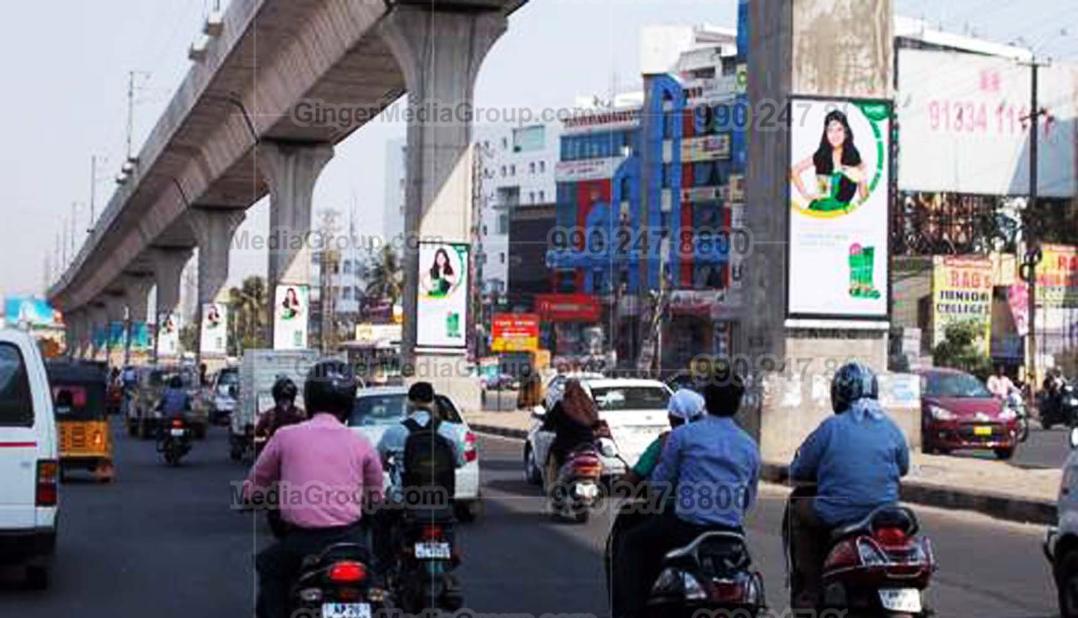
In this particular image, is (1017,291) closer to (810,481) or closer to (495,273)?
(810,481)

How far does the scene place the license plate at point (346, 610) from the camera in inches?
266

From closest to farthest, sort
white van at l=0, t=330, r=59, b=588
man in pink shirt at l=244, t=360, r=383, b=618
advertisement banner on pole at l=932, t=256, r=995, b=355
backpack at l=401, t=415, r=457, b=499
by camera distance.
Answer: man in pink shirt at l=244, t=360, r=383, b=618 → backpack at l=401, t=415, r=457, b=499 → white van at l=0, t=330, r=59, b=588 → advertisement banner on pole at l=932, t=256, r=995, b=355

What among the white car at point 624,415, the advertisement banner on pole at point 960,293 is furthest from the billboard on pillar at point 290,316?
the white car at point 624,415

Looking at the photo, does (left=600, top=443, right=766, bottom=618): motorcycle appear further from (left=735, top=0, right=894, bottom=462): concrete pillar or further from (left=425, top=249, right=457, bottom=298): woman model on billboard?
(left=425, top=249, right=457, bottom=298): woman model on billboard

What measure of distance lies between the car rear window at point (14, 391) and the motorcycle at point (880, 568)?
6.24m

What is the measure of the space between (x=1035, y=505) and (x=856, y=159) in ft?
24.6

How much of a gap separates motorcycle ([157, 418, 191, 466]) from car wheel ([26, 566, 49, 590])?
1549 cm

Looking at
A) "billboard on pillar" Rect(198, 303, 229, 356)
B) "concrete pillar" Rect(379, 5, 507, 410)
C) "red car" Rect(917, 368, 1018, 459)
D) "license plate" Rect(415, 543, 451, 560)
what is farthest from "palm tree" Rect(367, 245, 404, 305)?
"license plate" Rect(415, 543, 451, 560)

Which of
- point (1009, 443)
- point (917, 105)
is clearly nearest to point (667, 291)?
point (917, 105)

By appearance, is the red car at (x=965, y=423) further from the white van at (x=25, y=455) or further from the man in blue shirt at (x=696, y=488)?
the man in blue shirt at (x=696, y=488)

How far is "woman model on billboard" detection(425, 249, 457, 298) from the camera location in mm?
37531

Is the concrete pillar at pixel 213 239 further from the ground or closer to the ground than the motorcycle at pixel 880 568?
→ further from the ground

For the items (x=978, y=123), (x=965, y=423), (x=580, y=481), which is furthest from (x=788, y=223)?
(x=978, y=123)

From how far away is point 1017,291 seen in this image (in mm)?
59625
